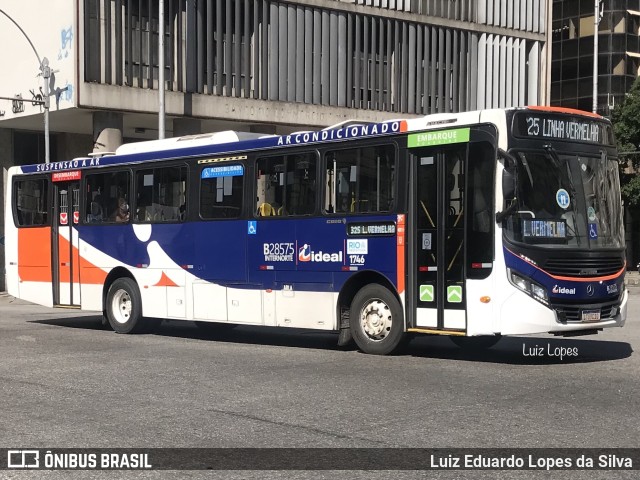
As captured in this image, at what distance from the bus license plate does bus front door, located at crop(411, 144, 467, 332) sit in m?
1.46

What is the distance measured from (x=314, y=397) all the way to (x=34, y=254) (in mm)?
11692

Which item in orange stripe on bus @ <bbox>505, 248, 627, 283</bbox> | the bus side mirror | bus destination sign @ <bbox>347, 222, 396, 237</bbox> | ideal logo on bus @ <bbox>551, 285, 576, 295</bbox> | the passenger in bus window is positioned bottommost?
ideal logo on bus @ <bbox>551, 285, 576, 295</bbox>

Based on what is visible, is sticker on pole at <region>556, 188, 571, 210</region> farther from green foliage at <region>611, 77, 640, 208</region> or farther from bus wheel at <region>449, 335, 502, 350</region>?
green foliage at <region>611, 77, 640, 208</region>

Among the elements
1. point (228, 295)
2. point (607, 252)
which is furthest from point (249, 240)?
point (607, 252)

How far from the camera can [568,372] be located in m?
12.1

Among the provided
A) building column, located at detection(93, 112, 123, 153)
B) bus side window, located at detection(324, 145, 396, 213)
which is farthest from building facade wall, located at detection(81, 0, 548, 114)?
bus side window, located at detection(324, 145, 396, 213)

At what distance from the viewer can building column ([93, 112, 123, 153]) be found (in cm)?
3648

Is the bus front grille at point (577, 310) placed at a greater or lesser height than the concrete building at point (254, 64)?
lesser

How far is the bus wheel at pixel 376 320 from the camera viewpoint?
45.7 feet

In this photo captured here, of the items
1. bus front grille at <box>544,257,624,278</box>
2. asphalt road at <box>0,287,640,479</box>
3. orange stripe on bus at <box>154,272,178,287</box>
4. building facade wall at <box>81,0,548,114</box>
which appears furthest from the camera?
building facade wall at <box>81,0,548,114</box>

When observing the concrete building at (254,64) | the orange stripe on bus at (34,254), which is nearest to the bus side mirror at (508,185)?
the orange stripe on bus at (34,254)

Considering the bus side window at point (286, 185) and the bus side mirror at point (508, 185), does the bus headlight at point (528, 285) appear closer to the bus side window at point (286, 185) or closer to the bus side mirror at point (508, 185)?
the bus side mirror at point (508, 185)

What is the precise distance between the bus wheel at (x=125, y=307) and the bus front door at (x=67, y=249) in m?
0.96

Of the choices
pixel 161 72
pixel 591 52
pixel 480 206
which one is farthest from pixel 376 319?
pixel 591 52
